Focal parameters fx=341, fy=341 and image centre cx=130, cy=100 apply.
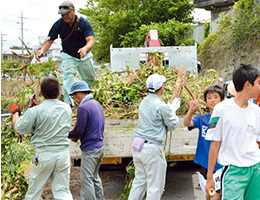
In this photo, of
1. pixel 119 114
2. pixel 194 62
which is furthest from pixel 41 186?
pixel 194 62

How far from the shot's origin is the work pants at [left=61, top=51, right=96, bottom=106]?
17.5ft

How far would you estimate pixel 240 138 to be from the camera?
9.23 feet

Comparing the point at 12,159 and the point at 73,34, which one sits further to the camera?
the point at 73,34

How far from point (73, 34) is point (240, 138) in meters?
3.50

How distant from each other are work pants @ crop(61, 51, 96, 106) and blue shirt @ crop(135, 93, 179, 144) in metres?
1.77

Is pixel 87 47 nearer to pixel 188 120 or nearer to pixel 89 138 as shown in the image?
pixel 89 138

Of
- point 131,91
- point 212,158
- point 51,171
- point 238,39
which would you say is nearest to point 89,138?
point 51,171

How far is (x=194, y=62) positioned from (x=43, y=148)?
17.8 feet

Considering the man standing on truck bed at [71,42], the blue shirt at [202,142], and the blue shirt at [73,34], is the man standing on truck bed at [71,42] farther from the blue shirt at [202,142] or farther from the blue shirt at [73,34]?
the blue shirt at [202,142]

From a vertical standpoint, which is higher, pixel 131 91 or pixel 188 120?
pixel 131 91

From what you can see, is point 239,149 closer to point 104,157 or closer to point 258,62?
point 104,157

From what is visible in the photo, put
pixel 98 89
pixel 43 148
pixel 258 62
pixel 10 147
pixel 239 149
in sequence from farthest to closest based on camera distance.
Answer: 1. pixel 258 62
2. pixel 98 89
3. pixel 10 147
4. pixel 43 148
5. pixel 239 149

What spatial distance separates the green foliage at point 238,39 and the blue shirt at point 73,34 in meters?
11.4

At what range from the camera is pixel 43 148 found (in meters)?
3.64
